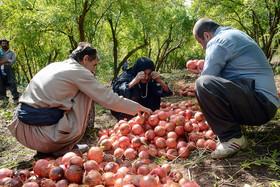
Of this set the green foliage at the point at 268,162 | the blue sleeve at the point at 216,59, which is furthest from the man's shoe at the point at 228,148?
the blue sleeve at the point at 216,59

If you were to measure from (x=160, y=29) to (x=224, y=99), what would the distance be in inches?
626

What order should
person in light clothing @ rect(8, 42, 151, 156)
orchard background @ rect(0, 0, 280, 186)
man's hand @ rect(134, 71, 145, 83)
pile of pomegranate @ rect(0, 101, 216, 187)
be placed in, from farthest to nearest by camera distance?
man's hand @ rect(134, 71, 145, 83), person in light clothing @ rect(8, 42, 151, 156), orchard background @ rect(0, 0, 280, 186), pile of pomegranate @ rect(0, 101, 216, 187)

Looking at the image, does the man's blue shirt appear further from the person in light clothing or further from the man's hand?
the man's hand

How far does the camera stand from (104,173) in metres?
2.98

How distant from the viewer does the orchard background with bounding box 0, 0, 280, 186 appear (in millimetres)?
3273

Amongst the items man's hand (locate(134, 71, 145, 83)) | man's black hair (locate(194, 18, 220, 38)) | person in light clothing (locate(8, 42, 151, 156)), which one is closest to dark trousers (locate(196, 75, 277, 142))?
man's black hair (locate(194, 18, 220, 38))

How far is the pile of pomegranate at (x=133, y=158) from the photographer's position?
9.31ft

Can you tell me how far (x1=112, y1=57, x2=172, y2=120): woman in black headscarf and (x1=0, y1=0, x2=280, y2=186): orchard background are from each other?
77 cm

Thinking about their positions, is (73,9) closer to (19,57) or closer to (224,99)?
(224,99)

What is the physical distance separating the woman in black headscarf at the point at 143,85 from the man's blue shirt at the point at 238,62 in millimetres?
1979

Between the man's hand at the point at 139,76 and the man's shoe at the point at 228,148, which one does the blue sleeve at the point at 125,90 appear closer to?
the man's hand at the point at 139,76

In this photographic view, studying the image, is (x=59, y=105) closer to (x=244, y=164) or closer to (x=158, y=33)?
(x=244, y=164)

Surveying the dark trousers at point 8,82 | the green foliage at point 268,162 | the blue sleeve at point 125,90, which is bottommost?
the dark trousers at point 8,82

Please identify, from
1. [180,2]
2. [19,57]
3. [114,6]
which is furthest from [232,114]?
[19,57]
